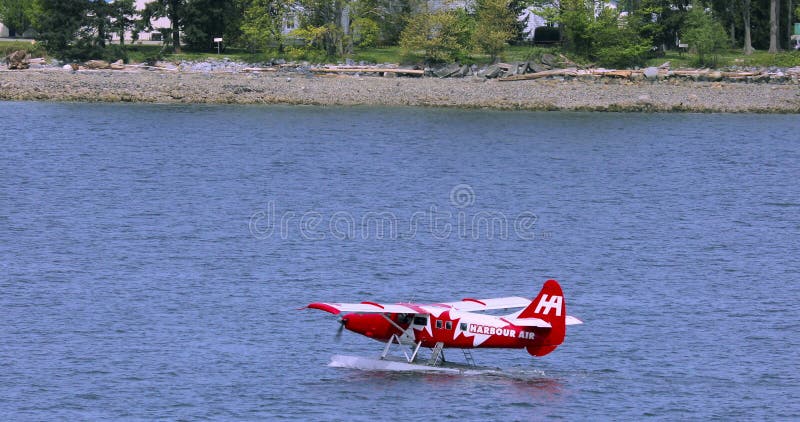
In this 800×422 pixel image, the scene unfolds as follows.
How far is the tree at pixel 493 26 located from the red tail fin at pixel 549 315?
7548 cm

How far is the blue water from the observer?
3262cm

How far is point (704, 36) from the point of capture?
106m

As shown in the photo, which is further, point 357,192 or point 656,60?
point 656,60

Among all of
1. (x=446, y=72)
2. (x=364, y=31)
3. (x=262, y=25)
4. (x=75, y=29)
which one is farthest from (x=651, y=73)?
(x=75, y=29)

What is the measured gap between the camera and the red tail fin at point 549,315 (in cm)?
3172

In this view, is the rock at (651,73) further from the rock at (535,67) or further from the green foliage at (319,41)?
the green foliage at (319,41)

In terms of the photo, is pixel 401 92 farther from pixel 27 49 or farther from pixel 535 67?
pixel 27 49

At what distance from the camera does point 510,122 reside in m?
93.2

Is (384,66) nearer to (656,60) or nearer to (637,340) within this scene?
(656,60)

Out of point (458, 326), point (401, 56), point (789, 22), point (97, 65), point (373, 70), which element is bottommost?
point (458, 326)

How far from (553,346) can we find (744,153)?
170 feet

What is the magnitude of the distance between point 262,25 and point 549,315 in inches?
3322

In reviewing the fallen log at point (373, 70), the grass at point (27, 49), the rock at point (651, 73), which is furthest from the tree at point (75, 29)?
the rock at point (651, 73)

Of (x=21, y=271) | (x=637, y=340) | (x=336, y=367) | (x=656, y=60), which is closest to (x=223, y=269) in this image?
(x=21, y=271)
